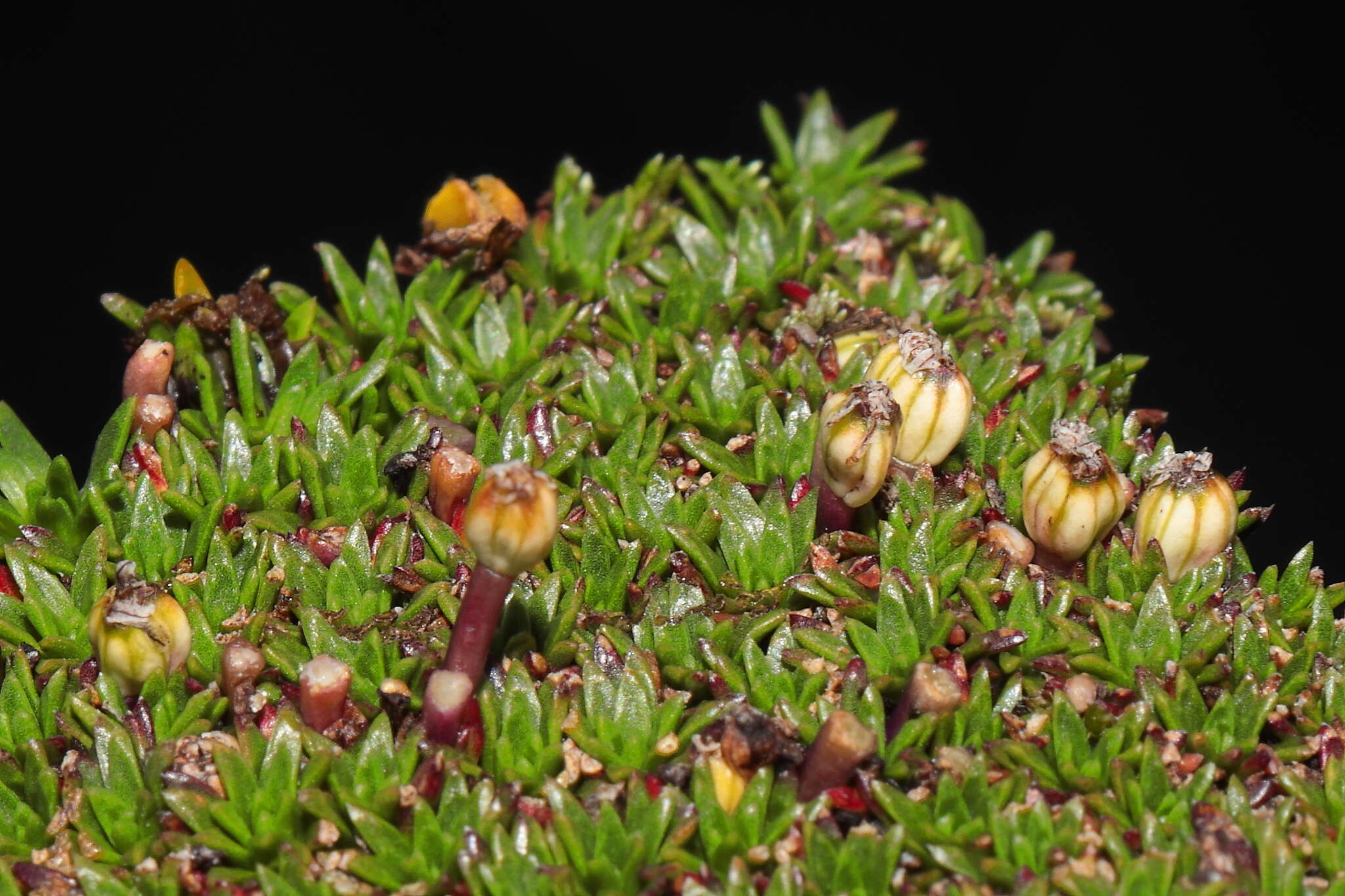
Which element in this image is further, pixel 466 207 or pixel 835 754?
pixel 466 207

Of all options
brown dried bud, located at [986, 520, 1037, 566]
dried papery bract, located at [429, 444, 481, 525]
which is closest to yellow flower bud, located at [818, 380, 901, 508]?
brown dried bud, located at [986, 520, 1037, 566]

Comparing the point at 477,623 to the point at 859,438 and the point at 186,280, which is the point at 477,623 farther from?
the point at 186,280

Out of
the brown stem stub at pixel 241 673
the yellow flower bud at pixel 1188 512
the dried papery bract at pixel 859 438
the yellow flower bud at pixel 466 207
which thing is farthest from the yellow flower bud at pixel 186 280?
the yellow flower bud at pixel 1188 512

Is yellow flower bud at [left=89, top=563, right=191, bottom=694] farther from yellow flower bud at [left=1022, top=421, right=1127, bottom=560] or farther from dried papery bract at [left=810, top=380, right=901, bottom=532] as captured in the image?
yellow flower bud at [left=1022, top=421, right=1127, bottom=560]

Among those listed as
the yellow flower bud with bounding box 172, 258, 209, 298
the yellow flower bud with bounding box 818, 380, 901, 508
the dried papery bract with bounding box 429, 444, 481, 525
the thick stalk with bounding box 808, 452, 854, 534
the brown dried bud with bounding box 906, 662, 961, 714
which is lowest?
the brown dried bud with bounding box 906, 662, 961, 714

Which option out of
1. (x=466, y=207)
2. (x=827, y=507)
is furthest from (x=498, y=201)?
(x=827, y=507)

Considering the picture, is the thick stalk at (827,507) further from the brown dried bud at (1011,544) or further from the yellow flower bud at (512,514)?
the yellow flower bud at (512,514)

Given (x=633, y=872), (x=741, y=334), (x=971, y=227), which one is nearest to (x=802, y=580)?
(x=633, y=872)
